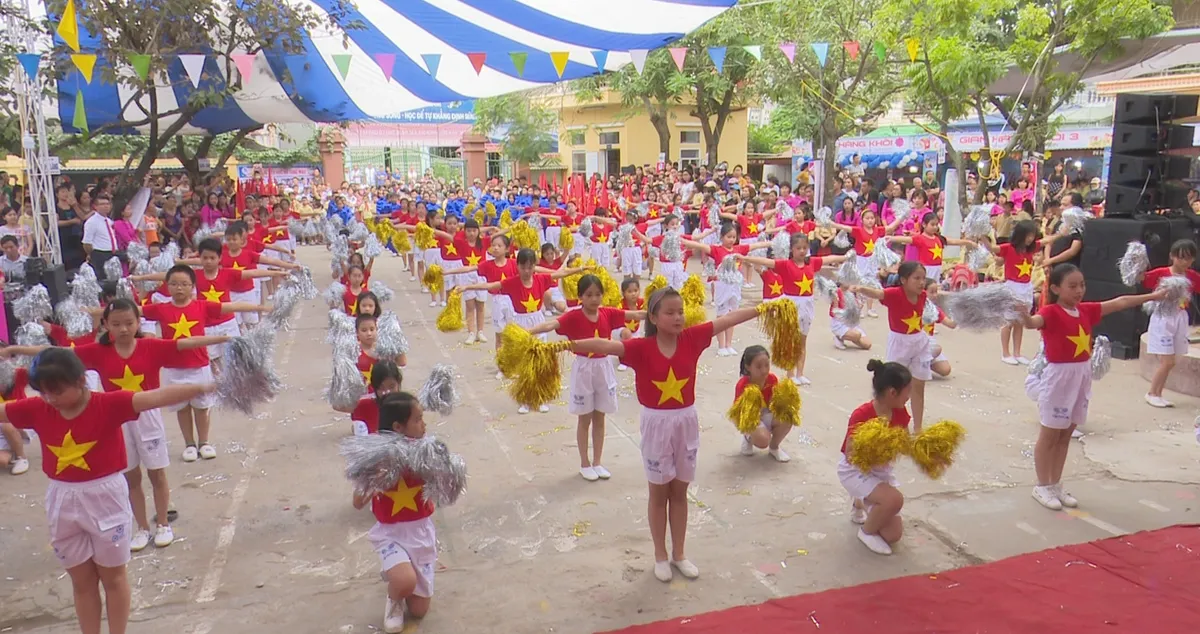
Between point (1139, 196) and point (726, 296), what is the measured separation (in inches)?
174

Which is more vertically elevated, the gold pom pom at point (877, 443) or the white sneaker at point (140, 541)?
the gold pom pom at point (877, 443)

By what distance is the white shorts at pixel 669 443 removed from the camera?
13.6 ft

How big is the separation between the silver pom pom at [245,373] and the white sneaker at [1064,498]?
4540 mm

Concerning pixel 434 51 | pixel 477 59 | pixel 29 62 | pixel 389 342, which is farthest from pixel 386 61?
pixel 389 342

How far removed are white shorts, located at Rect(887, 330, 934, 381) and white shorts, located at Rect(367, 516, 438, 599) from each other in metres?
3.74

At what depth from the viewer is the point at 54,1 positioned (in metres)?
10.1

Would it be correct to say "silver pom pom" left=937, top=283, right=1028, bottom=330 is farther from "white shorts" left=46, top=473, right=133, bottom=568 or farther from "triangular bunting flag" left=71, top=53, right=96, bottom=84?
"triangular bunting flag" left=71, top=53, right=96, bottom=84

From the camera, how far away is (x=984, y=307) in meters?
4.85

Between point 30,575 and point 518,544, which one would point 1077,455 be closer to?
point 518,544

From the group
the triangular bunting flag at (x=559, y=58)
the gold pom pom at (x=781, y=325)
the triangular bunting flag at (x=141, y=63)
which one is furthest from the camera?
the triangular bunting flag at (x=559, y=58)

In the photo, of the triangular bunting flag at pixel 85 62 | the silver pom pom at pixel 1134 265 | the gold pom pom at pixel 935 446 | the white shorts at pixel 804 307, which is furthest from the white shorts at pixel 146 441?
the triangular bunting flag at pixel 85 62

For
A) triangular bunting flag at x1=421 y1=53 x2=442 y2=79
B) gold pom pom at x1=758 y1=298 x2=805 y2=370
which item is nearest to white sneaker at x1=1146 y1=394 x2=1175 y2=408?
gold pom pom at x1=758 y1=298 x2=805 y2=370

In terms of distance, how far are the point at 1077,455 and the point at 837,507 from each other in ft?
6.93

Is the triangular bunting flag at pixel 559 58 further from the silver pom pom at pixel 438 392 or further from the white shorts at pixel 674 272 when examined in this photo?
the silver pom pom at pixel 438 392
